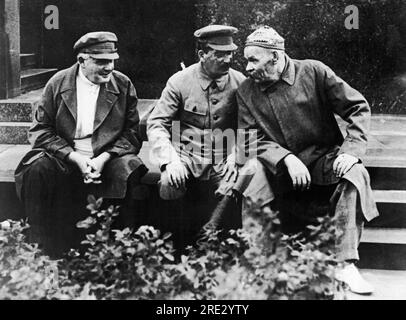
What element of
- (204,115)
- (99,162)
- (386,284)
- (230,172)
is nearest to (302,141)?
(230,172)

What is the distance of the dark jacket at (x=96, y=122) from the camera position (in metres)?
5.58

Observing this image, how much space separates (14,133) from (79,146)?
1118 millimetres

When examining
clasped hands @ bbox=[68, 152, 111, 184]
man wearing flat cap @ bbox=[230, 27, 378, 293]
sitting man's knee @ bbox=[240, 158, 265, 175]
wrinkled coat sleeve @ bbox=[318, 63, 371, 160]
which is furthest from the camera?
clasped hands @ bbox=[68, 152, 111, 184]

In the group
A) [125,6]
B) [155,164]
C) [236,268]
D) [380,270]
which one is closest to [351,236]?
[380,270]

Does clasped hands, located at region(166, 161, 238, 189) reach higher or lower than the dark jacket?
lower

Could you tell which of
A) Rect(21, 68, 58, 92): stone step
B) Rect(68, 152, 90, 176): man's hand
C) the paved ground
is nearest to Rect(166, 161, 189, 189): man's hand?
Rect(68, 152, 90, 176): man's hand

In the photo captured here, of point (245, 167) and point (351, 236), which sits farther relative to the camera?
point (245, 167)

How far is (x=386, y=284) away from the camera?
5.23 m

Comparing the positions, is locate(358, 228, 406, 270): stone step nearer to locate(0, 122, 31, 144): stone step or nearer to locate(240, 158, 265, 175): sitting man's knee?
locate(240, 158, 265, 175): sitting man's knee

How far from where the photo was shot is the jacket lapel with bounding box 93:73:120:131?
5648 millimetres

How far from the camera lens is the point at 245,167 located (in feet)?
17.8

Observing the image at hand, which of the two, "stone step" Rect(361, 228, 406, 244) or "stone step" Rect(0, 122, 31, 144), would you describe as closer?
"stone step" Rect(361, 228, 406, 244)
